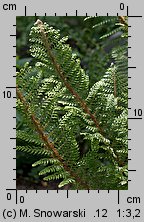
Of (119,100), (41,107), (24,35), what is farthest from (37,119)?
(24,35)

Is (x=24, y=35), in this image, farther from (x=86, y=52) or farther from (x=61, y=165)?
(x=61, y=165)

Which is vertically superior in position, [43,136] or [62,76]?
[62,76]

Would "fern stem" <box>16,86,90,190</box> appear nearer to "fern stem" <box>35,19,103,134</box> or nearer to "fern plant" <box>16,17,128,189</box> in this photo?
"fern plant" <box>16,17,128,189</box>

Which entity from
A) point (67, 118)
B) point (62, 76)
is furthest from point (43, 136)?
point (62, 76)

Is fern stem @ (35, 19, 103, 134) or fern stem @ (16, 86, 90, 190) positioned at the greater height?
fern stem @ (35, 19, 103, 134)

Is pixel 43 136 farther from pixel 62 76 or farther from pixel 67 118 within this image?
pixel 62 76

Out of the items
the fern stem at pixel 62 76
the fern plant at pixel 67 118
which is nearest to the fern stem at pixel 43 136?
the fern plant at pixel 67 118

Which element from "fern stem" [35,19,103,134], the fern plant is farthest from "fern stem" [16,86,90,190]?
"fern stem" [35,19,103,134]

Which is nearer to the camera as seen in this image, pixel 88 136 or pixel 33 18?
pixel 88 136
